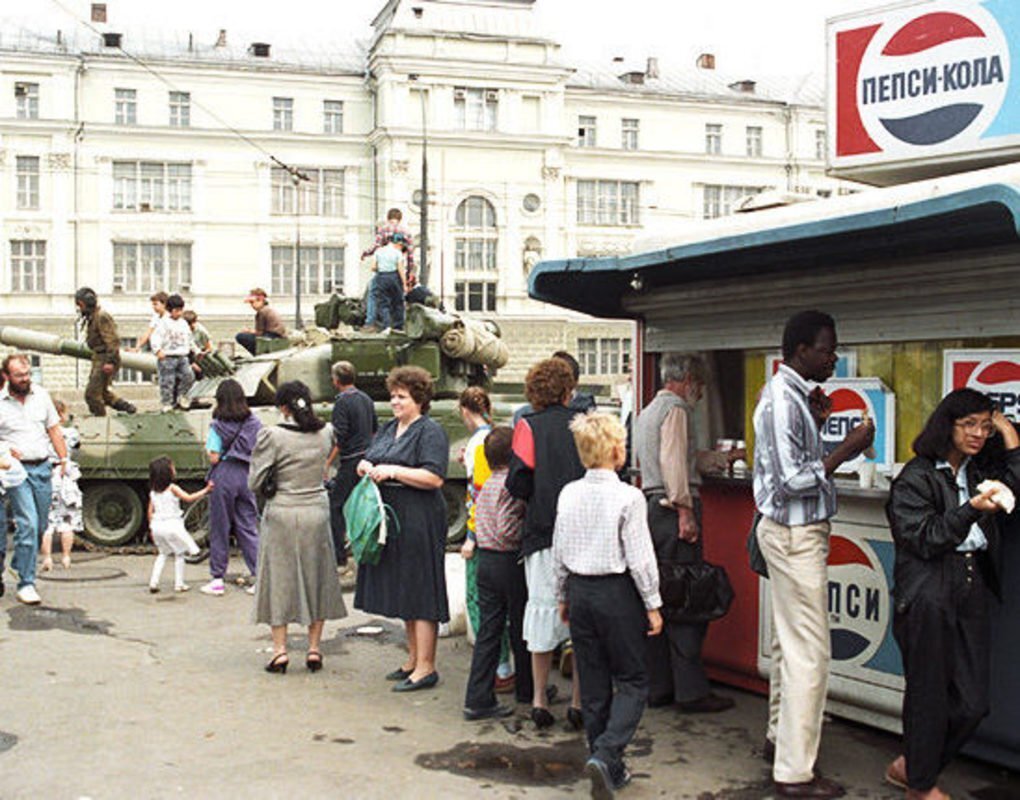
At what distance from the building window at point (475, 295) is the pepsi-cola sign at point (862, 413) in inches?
1893

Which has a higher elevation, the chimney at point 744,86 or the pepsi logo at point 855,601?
the chimney at point 744,86

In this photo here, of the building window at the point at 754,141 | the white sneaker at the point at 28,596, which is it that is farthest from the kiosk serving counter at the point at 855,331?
the building window at the point at 754,141

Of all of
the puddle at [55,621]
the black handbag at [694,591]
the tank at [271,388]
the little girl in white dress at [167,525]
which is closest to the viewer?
the black handbag at [694,591]

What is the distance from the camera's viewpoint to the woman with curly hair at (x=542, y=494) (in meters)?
6.59

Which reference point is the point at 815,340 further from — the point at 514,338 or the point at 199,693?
the point at 514,338

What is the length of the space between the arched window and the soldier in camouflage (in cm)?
4000

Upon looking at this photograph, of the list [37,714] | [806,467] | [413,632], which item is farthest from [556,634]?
[37,714]

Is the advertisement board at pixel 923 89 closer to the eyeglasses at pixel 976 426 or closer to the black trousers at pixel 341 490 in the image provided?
the eyeglasses at pixel 976 426

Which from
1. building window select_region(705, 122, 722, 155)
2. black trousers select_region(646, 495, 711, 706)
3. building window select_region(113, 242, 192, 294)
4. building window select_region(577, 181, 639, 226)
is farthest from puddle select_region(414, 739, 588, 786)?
building window select_region(705, 122, 722, 155)

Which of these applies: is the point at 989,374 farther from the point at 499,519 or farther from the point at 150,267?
the point at 150,267

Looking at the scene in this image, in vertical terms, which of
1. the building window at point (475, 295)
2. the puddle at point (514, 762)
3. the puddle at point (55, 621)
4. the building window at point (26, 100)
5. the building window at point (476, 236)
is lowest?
the puddle at point (514, 762)

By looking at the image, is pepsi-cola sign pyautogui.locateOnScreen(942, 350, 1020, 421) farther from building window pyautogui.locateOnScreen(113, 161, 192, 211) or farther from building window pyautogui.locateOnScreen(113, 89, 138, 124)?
building window pyautogui.locateOnScreen(113, 89, 138, 124)

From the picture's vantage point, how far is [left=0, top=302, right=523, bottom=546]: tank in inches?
538

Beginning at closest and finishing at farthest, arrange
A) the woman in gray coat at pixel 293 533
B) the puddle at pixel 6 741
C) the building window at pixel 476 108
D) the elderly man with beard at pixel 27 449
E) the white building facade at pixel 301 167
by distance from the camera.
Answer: the puddle at pixel 6 741 < the woman in gray coat at pixel 293 533 < the elderly man with beard at pixel 27 449 < the white building facade at pixel 301 167 < the building window at pixel 476 108
